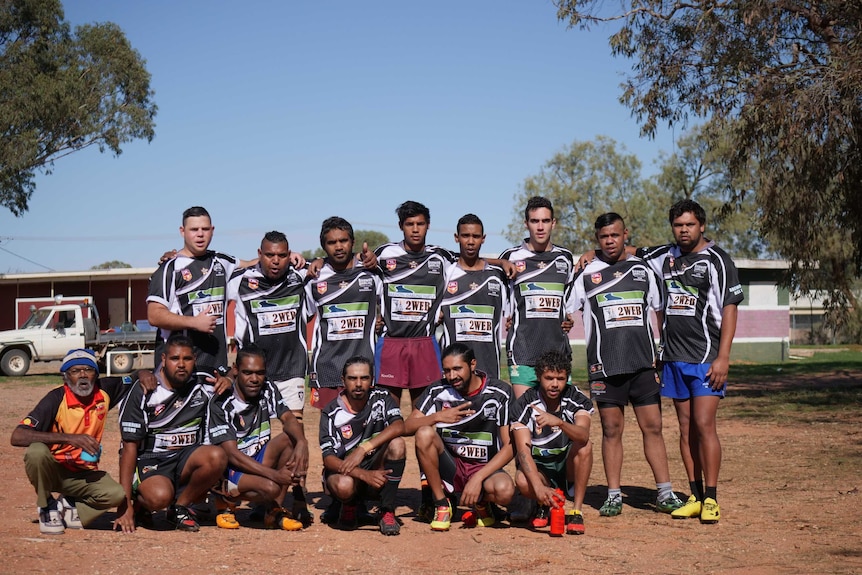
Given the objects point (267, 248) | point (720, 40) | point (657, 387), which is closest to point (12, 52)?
point (720, 40)

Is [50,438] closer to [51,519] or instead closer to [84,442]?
[84,442]

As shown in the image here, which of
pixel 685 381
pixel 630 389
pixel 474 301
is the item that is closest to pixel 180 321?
pixel 474 301

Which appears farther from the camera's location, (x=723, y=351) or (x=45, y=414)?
(x=723, y=351)

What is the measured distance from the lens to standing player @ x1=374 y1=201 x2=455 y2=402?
25.0 feet

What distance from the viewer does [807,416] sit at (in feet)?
46.2

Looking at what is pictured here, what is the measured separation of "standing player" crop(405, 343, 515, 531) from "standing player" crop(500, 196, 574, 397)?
422 millimetres

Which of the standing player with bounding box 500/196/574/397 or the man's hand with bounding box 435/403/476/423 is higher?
the standing player with bounding box 500/196/574/397

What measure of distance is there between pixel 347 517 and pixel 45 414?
234 cm

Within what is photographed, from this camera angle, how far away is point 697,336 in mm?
7164

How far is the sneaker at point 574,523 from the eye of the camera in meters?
6.52

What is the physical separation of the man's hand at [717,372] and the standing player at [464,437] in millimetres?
1563

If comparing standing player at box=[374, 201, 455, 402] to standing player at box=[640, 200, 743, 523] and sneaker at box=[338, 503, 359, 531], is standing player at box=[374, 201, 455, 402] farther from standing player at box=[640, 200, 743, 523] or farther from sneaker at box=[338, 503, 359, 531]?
standing player at box=[640, 200, 743, 523]

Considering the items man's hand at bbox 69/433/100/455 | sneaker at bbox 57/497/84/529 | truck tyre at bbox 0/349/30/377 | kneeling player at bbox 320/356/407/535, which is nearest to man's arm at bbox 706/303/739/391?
kneeling player at bbox 320/356/407/535

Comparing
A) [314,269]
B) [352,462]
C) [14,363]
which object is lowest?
[14,363]
